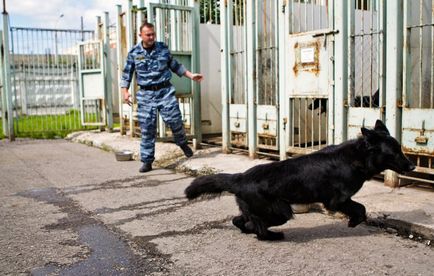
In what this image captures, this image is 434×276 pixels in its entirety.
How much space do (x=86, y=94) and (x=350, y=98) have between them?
26.6 feet

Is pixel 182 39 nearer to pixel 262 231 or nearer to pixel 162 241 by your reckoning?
pixel 162 241

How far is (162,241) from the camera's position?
3.90 metres

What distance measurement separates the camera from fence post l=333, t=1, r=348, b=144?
5.49 metres

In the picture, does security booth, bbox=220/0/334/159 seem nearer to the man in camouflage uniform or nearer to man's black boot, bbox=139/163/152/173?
the man in camouflage uniform

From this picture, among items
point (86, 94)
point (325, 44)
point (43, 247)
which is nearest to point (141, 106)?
point (325, 44)

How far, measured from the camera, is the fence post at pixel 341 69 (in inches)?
216

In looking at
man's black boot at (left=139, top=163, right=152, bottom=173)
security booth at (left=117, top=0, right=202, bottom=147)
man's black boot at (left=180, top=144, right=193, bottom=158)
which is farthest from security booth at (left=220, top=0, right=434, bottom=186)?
man's black boot at (left=139, top=163, right=152, bottom=173)

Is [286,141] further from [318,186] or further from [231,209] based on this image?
[318,186]

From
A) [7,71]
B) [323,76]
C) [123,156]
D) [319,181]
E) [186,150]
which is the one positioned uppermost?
[7,71]

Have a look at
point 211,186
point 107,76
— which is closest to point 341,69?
point 211,186

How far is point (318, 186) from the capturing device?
3.64 metres

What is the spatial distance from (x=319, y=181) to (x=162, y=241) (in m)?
1.33

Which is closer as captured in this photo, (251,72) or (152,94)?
(251,72)

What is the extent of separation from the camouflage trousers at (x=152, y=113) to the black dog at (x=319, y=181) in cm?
349
